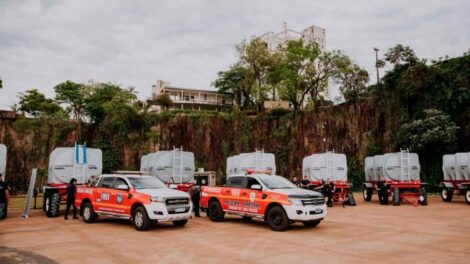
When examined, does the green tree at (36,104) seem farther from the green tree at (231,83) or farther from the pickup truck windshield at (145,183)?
the pickup truck windshield at (145,183)

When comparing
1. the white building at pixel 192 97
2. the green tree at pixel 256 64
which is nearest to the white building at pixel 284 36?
the white building at pixel 192 97

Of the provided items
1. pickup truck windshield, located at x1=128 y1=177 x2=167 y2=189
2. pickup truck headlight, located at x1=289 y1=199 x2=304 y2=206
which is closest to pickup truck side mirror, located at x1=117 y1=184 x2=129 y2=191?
pickup truck windshield, located at x1=128 y1=177 x2=167 y2=189

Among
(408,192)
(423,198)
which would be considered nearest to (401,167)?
(408,192)

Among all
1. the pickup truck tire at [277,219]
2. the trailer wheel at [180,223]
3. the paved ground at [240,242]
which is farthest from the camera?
→ the trailer wheel at [180,223]

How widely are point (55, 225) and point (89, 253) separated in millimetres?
6072

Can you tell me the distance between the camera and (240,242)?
33.2 ft

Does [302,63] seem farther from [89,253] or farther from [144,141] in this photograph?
[89,253]

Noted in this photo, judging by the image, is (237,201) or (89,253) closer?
(89,253)

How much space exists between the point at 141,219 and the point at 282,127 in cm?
3054

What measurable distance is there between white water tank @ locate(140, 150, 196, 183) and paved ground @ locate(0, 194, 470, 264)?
5.69 m

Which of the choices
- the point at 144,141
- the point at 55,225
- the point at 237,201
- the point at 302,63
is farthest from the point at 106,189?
the point at 302,63

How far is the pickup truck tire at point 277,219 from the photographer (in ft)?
39.3

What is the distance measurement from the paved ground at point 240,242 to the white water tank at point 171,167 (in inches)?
224

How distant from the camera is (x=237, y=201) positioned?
1391 cm
